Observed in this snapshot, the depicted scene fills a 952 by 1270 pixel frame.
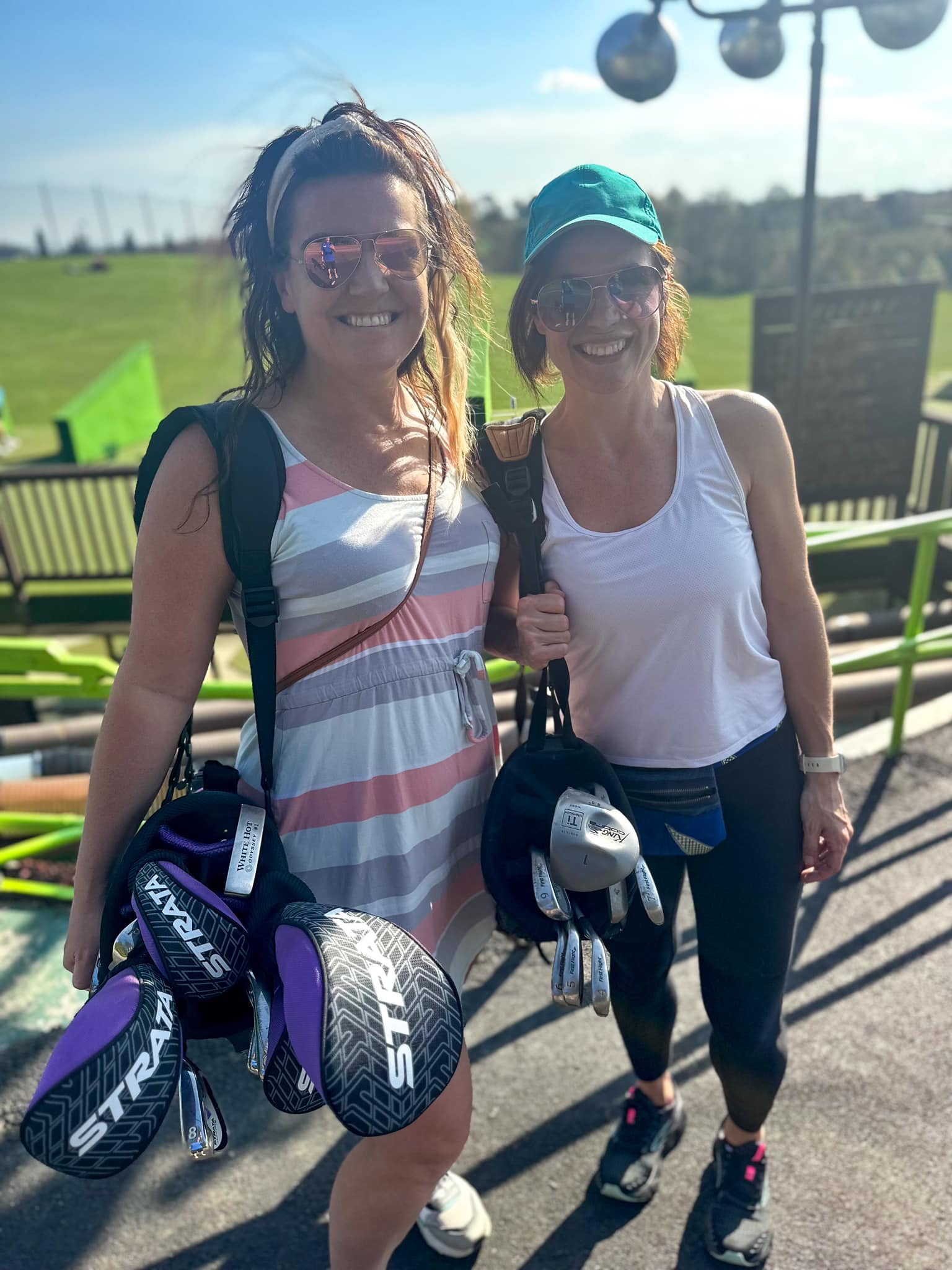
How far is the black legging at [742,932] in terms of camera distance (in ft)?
5.44

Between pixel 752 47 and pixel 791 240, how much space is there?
26377 millimetres

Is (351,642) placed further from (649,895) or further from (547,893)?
(649,895)

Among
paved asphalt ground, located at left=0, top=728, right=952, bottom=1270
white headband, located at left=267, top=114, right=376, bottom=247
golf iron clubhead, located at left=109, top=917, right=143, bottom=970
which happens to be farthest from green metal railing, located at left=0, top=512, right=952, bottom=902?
white headband, located at left=267, top=114, right=376, bottom=247

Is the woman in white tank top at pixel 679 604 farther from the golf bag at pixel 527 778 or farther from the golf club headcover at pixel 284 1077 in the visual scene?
the golf club headcover at pixel 284 1077

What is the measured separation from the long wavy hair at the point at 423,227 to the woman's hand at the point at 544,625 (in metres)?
0.28

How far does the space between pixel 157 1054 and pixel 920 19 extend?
620 centimetres

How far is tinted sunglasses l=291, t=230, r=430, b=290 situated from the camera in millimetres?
1357

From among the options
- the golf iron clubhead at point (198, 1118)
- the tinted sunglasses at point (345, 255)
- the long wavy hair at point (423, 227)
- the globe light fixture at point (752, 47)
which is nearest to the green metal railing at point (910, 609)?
the long wavy hair at point (423, 227)

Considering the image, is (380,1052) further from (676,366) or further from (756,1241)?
(676,366)

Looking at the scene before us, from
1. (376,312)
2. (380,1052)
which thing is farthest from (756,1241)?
(376,312)

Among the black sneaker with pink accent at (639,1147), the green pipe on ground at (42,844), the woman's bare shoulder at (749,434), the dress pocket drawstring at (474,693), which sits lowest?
the black sneaker with pink accent at (639,1147)

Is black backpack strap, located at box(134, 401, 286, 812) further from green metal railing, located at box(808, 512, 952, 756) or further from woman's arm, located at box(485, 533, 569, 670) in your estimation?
green metal railing, located at box(808, 512, 952, 756)

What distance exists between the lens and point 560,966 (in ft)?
4.63

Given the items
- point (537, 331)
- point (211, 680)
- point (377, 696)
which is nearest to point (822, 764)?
point (377, 696)
